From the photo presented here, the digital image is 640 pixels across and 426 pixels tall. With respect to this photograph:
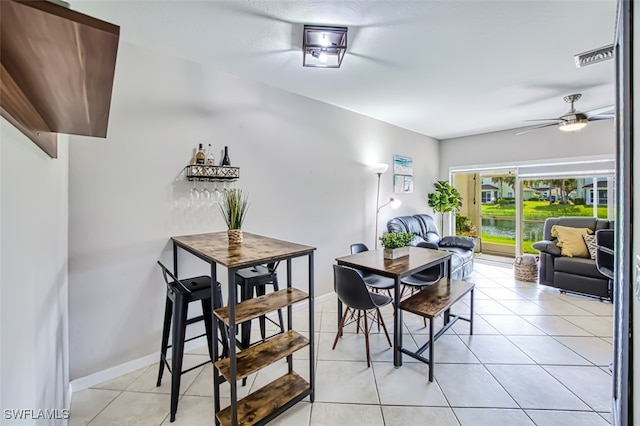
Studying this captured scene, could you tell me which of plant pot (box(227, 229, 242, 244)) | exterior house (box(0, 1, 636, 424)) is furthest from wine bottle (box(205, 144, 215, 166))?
plant pot (box(227, 229, 242, 244))

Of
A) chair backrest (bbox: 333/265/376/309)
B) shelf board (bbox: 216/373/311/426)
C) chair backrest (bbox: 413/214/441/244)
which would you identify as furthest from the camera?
chair backrest (bbox: 413/214/441/244)

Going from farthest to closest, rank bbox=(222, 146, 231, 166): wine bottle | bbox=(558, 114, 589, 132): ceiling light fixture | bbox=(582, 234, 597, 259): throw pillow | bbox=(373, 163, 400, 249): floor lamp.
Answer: bbox=(373, 163, 400, 249): floor lamp
bbox=(582, 234, 597, 259): throw pillow
bbox=(558, 114, 589, 132): ceiling light fixture
bbox=(222, 146, 231, 166): wine bottle

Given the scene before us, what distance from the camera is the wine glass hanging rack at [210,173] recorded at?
2344mm

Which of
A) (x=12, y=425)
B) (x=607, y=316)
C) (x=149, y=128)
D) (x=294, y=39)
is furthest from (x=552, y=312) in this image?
(x=149, y=128)

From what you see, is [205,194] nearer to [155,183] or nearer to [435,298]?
[155,183]

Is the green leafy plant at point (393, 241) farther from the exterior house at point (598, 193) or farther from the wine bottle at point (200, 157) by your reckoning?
the exterior house at point (598, 193)

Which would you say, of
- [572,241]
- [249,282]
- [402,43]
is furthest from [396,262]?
[572,241]

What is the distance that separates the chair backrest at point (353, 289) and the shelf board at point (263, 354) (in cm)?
56

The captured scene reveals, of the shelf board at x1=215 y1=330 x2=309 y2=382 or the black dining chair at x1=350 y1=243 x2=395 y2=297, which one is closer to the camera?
the shelf board at x1=215 y1=330 x2=309 y2=382

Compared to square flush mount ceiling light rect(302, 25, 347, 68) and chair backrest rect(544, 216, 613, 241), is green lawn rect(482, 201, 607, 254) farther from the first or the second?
square flush mount ceiling light rect(302, 25, 347, 68)

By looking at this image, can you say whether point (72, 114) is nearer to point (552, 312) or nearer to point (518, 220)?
point (552, 312)

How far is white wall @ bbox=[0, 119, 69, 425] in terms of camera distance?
732 millimetres

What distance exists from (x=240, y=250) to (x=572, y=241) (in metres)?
4.63

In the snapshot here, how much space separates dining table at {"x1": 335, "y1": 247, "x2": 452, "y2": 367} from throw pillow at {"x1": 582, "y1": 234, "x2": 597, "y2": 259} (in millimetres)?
2496
